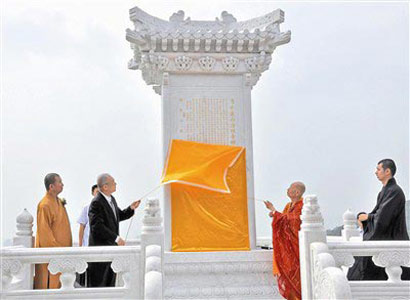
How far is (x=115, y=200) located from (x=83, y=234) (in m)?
0.77

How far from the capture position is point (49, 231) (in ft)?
15.0

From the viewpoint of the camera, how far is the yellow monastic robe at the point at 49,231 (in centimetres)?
456

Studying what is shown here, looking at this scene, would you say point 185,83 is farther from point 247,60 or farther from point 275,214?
point 275,214

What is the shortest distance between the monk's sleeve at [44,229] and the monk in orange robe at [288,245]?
234 centimetres

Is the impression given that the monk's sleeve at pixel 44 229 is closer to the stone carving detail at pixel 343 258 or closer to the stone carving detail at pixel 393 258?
the stone carving detail at pixel 343 258

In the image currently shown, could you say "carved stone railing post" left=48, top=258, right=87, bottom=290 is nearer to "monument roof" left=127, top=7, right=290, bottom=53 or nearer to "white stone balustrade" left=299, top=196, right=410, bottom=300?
"white stone balustrade" left=299, top=196, right=410, bottom=300

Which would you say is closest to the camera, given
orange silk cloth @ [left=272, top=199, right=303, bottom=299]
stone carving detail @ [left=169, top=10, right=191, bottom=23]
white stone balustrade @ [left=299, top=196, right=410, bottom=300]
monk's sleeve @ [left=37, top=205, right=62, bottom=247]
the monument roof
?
white stone balustrade @ [left=299, top=196, right=410, bottom=300]

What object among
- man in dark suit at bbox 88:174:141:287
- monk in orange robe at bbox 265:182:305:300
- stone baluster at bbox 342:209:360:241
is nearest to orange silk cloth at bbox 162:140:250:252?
monk in orange robe at bbox 265:182:305:300

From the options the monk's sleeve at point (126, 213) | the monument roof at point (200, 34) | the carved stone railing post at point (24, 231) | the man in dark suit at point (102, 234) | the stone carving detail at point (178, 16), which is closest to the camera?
the man in dark suit at point (102, 234)

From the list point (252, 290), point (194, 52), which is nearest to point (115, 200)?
point (252, 290)

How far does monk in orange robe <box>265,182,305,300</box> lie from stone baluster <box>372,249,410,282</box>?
1008 millimetres

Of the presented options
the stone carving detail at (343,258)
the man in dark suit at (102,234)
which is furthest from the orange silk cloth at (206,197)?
the stone carving detail at (343,258)

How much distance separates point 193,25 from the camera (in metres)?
5.98

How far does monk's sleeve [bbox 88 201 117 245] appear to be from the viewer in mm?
4375
